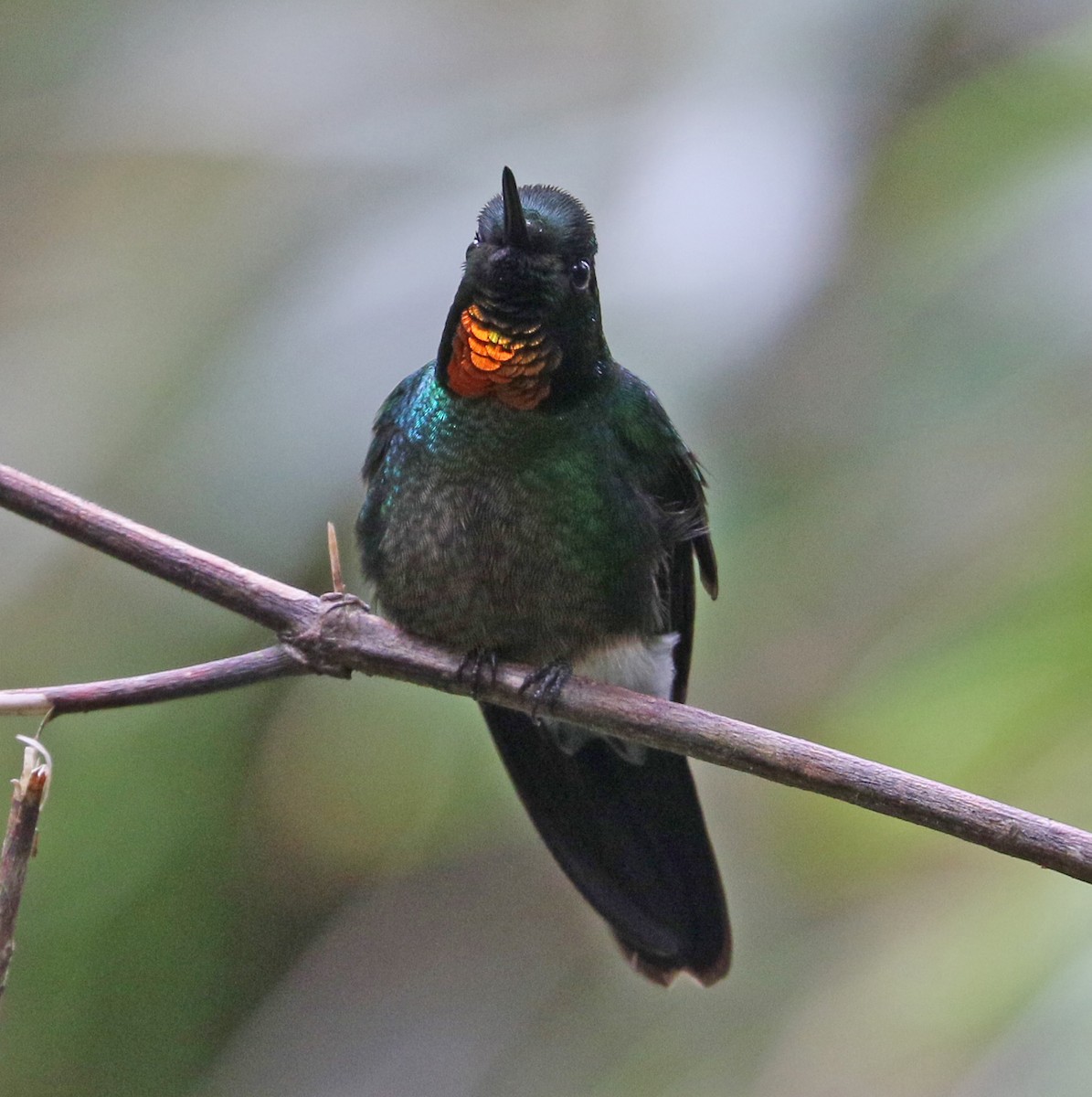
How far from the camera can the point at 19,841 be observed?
1.15 metres

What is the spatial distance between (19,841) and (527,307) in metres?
1.17

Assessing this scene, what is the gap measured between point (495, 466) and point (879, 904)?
1.03 m

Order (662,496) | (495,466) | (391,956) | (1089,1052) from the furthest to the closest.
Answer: (391,956)
(662,496)
(495,466)
(1089,1052)

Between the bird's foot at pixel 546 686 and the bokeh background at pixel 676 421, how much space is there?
273mm

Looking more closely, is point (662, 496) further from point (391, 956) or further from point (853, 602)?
point (391, 956)

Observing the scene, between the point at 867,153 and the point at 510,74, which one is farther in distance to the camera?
the point at 510,74

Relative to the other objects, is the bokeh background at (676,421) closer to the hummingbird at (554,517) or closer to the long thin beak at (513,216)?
the hummingbird at (554,517)

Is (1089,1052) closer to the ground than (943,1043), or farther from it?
farther from it

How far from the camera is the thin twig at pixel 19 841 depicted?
111 cm

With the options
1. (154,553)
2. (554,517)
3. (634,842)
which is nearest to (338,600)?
(154,553)

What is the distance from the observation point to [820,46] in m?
2.49

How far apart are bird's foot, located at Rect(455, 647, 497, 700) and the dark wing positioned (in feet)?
1.08

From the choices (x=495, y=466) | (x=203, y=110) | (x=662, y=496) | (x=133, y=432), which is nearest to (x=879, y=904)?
(x=662, y=496)

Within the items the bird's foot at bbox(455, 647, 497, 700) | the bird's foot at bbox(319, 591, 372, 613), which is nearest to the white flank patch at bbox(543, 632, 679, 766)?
the bird's foot at bbox(455, 647, 497, 700)
